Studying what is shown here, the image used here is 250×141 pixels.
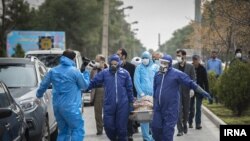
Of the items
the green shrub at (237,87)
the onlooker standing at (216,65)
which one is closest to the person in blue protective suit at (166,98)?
the green shrub at (237,87)

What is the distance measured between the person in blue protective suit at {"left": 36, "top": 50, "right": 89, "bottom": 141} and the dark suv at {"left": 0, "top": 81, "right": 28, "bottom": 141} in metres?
1.33

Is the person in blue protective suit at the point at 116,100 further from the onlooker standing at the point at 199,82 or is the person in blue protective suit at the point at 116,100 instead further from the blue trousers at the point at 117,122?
the onlooker standing at the point at 199,82

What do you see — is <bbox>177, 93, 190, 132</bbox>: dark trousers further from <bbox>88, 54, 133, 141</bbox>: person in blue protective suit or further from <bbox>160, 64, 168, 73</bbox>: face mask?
<bbox>160, 64, 168, 73</bbox>: face mask

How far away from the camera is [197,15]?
3284cm

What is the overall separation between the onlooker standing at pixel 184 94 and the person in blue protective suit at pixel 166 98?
3.89 m

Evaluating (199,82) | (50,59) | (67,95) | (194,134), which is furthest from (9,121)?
(50,59)

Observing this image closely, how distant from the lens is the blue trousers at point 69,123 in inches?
416

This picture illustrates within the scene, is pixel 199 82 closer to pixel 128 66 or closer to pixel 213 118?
pixel 213 118

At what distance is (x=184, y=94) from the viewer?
15.1 metres

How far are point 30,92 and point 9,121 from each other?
10.8 ft

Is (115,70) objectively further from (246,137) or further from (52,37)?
(52,37)

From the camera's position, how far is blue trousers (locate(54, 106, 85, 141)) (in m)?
10.6

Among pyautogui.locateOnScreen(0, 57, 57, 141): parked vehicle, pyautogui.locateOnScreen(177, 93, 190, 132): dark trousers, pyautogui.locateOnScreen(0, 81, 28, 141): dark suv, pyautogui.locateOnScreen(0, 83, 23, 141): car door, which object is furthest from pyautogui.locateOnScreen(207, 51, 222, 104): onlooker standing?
pyautogui.locateOnScreen(0, 83, 23, 141): car door

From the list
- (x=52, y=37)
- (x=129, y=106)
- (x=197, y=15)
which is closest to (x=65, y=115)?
(x=129, y=106)
